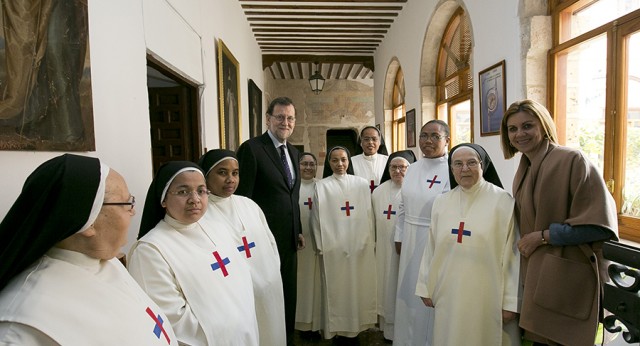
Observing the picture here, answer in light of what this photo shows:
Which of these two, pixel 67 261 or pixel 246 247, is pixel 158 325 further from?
pixel 246 247

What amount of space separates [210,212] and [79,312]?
1.17 metres

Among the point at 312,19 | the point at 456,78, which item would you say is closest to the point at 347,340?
the point at 456,78

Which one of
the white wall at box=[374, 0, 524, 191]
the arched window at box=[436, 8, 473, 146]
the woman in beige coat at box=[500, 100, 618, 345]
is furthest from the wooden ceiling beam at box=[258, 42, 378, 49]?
the woman in beige coat at box=[500, 100, 618, 345]

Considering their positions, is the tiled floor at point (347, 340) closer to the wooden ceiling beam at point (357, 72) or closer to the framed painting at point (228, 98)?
the framed painting at point (228, 98)

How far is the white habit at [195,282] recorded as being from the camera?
151 centimetres

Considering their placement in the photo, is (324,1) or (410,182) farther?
(324,1)

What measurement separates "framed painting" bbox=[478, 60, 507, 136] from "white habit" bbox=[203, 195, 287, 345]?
276 centimetres

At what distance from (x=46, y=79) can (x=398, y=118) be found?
8424mm

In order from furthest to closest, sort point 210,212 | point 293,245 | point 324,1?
point 324,1
point 293,245
point 210,212

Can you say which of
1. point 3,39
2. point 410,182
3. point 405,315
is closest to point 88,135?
point 3,39

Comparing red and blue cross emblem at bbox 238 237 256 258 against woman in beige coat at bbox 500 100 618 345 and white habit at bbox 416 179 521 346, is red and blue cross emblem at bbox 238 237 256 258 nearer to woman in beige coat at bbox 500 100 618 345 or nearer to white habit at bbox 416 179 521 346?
white habit at bbox 416 179 521 346

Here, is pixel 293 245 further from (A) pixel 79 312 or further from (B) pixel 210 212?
(A) pixel 79 312

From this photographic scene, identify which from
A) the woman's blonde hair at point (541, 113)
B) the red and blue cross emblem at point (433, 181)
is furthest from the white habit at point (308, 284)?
the woman's blonde hair at point (541, 113)

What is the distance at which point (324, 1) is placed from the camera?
A: 20.7ft
